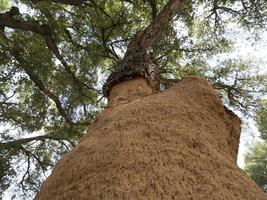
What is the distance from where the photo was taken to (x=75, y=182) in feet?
5.56

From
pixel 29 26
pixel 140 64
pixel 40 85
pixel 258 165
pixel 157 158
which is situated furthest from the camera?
pixel 258 165

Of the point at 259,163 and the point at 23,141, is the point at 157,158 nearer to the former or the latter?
the point at 23,141

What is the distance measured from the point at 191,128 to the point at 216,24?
869 centimetres

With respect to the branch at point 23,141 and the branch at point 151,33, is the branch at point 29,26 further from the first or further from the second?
the branch at point 151,33

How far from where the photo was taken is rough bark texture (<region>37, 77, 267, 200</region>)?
1.55m

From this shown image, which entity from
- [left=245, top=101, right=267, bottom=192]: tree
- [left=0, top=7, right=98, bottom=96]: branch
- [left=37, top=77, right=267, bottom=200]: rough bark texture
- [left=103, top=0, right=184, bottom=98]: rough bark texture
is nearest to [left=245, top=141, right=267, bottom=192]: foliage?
[left=245, top=101, right=267, bottom=192]: tree

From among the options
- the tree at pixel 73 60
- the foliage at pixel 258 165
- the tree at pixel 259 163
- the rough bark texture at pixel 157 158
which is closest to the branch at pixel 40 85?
→ the tree at pixel 73 60

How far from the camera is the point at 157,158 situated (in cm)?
176

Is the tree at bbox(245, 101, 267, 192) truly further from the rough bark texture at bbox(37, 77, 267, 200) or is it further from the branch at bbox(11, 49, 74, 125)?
the rough bark texture at bbox(37, 77, 267, 200)

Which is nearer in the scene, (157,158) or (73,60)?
(157,158)

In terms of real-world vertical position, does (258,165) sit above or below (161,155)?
above

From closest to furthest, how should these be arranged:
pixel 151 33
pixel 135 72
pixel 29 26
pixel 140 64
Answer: pixel 135 72
pixel 140 64
pixel 151 33
pixel 29 26

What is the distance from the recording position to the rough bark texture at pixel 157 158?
A: 155cm

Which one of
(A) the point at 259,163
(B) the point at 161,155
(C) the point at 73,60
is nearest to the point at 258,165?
(A) the point at 259,163
